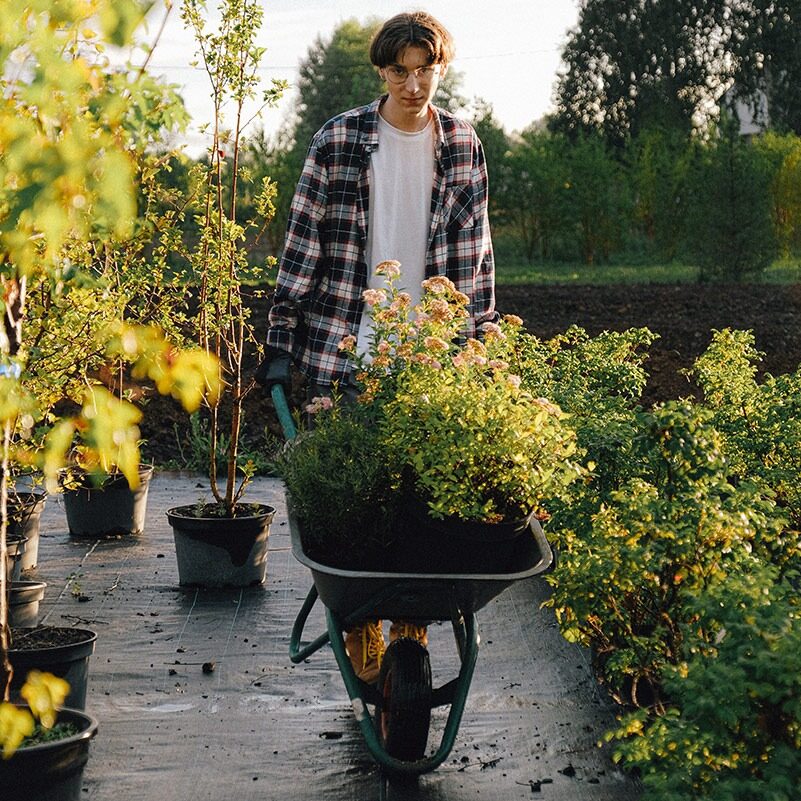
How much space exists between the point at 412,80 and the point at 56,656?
1.70 meters

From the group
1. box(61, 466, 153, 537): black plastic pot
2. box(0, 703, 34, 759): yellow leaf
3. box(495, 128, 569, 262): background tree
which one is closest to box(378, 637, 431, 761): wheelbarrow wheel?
box(0, 703, 34, 759): yellow leaf

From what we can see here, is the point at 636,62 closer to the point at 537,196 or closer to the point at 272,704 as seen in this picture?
the point at 537,196

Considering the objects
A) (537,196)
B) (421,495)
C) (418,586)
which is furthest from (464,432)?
(537,196)

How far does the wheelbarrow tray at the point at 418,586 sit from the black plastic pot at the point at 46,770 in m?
0.57

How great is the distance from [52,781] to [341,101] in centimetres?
3652

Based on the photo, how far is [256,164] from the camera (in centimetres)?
2281

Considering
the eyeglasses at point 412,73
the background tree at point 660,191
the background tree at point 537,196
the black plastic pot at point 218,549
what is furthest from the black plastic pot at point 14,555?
the background tree at point 537,196

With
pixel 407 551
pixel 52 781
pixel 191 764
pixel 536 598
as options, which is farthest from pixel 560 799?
pixel 536 598

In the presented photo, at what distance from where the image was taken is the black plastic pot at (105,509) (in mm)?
5211

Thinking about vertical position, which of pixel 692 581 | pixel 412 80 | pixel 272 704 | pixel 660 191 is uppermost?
pixel 660 191

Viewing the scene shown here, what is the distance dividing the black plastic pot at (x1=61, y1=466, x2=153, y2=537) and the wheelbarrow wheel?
2.73 metres

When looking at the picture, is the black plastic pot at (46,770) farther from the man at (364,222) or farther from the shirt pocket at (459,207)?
the shirt pocket at (459,207)

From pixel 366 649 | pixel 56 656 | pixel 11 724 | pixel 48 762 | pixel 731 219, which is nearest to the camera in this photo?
pixel 11 724

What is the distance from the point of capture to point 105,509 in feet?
17.2
